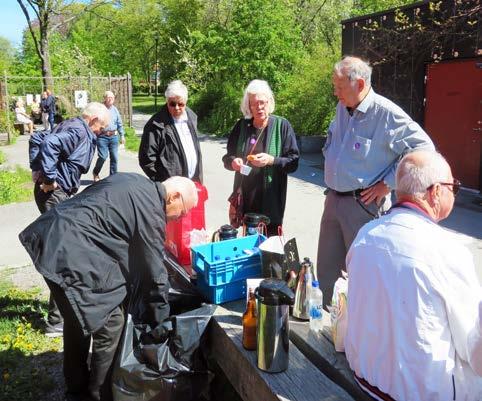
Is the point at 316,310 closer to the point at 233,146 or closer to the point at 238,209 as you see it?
the point at 238,209

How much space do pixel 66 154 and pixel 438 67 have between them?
801cm

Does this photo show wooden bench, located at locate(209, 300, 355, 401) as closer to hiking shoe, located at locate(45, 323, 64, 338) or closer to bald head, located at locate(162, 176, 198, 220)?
bald head, located at locate(162, 176, 198, 220)

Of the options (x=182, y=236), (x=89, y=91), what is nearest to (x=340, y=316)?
(x=182, y=236)

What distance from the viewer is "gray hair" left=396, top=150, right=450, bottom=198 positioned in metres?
1.91

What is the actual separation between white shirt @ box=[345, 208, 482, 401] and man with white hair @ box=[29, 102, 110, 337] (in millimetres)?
3113

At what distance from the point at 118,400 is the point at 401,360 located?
1650mm

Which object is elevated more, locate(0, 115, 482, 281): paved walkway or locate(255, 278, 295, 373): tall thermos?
locate(255, 278, 295, 373): tall thermos

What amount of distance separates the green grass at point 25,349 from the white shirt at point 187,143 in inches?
74.2

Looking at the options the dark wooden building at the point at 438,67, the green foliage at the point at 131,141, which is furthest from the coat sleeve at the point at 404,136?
the green foliage at the point at 131,141

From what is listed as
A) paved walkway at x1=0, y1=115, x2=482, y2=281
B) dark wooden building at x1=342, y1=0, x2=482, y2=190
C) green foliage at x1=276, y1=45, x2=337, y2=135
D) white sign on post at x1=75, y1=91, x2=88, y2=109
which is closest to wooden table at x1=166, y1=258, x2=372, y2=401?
paved walkway at x1=0, y1=115, x2=482, y2=281

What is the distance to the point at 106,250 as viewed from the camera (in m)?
2.75

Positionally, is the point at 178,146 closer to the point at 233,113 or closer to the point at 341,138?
the point at 341,138

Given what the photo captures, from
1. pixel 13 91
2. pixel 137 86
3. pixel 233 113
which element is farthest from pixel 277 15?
pixel 137 86

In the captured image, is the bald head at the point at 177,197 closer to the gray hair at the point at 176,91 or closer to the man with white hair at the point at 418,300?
the man with white hair at the point at 418,300
